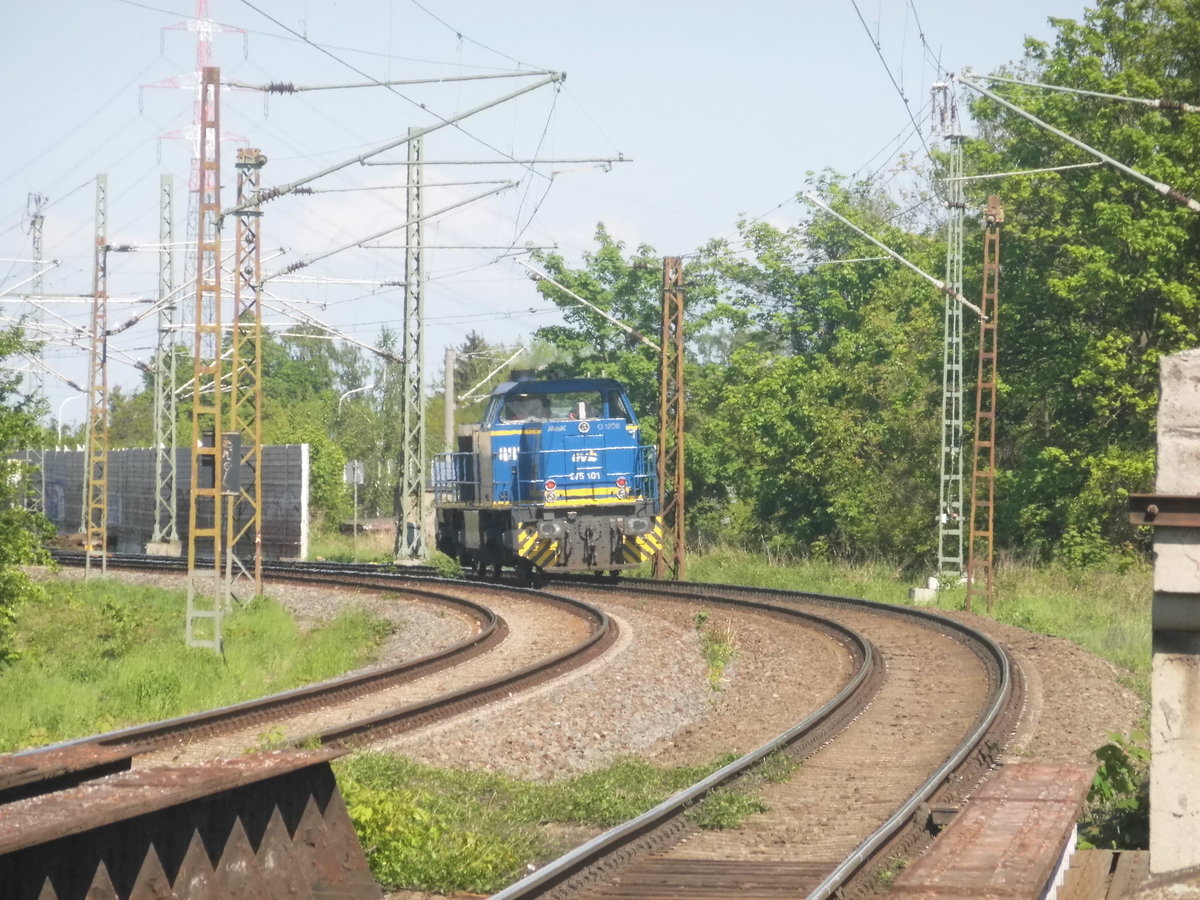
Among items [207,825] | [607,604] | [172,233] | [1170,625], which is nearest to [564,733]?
[207,825]

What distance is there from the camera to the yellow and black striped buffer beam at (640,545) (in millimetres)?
28781

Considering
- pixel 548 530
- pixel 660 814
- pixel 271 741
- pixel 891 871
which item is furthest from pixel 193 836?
pixel 548 530

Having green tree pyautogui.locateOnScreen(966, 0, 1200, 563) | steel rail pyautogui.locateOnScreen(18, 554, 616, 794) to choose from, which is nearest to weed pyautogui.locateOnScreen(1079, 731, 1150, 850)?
steel rail pyautogui.locateOnScreen(18, 554, 616, 794)

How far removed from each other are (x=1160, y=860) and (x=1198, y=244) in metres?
27.0

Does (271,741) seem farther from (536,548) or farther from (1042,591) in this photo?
(1042,591)

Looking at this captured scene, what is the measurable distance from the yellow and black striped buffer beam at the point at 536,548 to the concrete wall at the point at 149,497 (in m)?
10.6

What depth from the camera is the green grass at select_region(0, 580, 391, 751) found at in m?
15.3

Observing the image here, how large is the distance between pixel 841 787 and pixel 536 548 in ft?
59.2

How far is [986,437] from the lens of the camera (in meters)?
35.4

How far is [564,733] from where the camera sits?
13141mm

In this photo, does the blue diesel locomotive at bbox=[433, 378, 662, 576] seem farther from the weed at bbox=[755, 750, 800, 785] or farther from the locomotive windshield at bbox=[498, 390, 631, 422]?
the weed at bbox=[755, 750, 800, 785]

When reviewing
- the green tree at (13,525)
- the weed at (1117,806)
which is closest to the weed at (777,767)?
the weed at (1117,806)

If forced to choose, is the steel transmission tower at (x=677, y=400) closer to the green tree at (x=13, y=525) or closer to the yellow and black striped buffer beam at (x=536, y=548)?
the yellow and black striped buffer beam at (x=536, y=548)

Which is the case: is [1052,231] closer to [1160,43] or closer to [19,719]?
[1160,43]
